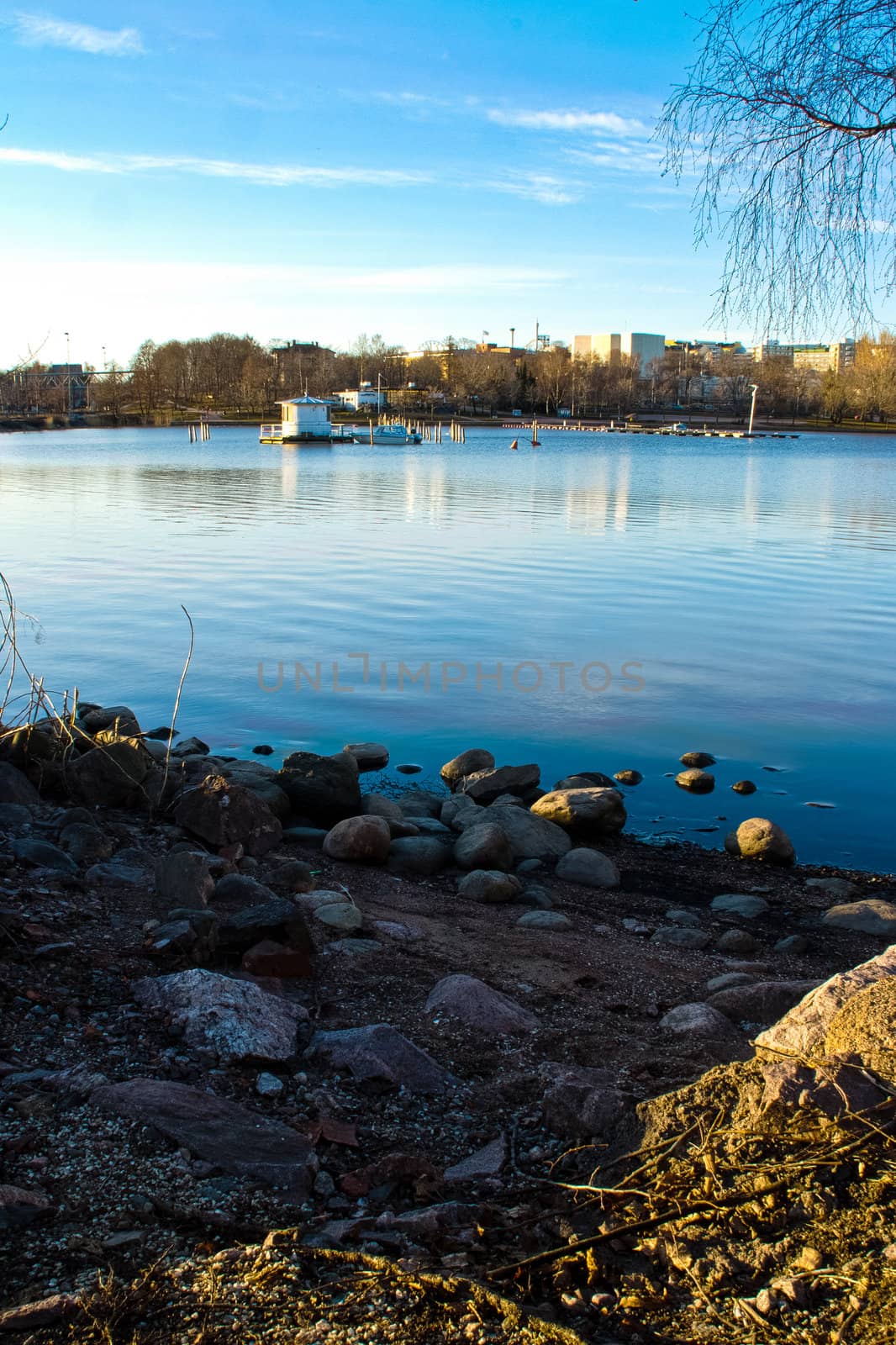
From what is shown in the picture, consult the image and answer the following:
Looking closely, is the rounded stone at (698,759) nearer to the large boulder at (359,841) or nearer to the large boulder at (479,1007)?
the large boulder at (359,841)

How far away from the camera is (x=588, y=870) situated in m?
8.34

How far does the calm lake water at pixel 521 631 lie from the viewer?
40.7 feet

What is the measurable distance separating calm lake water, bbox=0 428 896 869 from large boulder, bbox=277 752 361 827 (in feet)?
6.87

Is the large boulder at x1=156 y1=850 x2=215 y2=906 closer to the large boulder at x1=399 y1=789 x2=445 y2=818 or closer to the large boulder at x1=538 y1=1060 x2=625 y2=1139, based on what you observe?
the large boulder at x1=538 y1=1060 x2=625 y2=1139

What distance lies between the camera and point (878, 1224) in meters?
2.61

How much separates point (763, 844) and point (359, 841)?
11.8 feet

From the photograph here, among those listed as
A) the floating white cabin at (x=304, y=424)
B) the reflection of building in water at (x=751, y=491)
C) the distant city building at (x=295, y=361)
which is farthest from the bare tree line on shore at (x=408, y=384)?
the reflection of building in water at (x=751, y=491)

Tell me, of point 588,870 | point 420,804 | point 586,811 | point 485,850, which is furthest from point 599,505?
point 485,850

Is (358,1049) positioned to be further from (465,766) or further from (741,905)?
(465,766)

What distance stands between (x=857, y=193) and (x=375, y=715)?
31.8 feet

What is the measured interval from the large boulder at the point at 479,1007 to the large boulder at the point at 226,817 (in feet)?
9.26

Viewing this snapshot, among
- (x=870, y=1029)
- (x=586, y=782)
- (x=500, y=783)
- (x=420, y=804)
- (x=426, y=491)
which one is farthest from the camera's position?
(x=426, y=491)

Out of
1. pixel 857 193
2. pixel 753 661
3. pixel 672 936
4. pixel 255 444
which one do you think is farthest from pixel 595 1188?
pixel 255 444

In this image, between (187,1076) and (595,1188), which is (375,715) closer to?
(187,1076)
